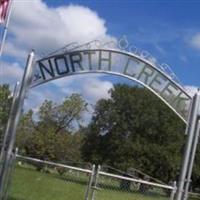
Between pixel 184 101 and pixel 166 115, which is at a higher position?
pixel 166 115

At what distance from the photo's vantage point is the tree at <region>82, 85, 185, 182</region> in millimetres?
68750

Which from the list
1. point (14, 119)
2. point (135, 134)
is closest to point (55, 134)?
point (135, 134)

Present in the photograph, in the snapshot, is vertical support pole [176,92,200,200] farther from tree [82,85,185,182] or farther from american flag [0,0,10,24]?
tree [82,85,185,182]

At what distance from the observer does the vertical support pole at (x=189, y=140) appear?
13.2 meters

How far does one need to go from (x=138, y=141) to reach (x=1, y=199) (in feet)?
174

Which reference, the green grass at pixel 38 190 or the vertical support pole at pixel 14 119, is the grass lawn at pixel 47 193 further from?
the vertical support pole at pixel 14 119

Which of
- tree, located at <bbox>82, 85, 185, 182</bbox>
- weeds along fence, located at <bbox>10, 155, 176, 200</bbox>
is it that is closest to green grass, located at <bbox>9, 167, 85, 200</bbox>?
weeds along fence, located at <bbox>10, 155, 176, 200</bbox>

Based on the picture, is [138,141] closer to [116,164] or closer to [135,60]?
[116,164]

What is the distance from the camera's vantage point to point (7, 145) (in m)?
15.3

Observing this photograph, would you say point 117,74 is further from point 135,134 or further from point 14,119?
point 135,134

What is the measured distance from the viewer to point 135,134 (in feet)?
231

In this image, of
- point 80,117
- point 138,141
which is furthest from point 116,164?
point 80,117

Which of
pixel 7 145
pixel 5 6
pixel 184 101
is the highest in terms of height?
pixel 5 6

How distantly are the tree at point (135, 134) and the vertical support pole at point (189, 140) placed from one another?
54206 mm
